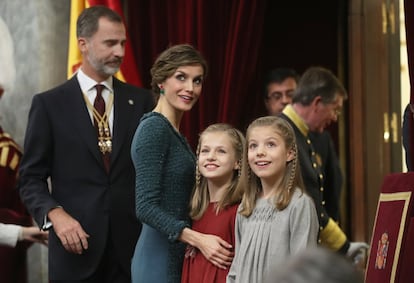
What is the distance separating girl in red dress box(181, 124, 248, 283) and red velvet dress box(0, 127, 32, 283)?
5.42ft

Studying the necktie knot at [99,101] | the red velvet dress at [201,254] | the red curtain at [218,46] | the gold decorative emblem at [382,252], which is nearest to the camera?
the gold decorative emblem at [382,252]

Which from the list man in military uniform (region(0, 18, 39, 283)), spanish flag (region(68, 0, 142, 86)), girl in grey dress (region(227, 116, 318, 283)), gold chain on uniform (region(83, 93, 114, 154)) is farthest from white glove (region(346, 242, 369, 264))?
girl in grey dress (region(227, 116, 318, 283))

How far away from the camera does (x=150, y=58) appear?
17.7 feet

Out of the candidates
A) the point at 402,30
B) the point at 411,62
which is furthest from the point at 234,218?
the point at 402,30

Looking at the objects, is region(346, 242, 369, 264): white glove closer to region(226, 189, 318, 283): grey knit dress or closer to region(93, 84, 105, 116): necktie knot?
region(93, 84, 105, 116): necktie knot

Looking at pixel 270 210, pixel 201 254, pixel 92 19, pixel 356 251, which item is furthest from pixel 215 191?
pixel 356 251

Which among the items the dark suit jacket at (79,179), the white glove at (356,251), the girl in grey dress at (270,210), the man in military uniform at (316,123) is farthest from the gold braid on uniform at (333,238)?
the girl in grey dress at (270,210)

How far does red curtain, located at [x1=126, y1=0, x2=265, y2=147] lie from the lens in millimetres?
5082

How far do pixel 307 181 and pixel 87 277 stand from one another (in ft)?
4.79

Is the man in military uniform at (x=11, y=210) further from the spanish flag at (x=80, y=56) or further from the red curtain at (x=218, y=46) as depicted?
the red curtain at (x=218, y=46)

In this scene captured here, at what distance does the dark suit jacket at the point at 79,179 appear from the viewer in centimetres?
380

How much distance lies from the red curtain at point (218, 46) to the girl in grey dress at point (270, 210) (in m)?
1.82

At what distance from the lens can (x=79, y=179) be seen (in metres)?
3.84

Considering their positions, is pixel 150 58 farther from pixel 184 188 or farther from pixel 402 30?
pixel 184 188
